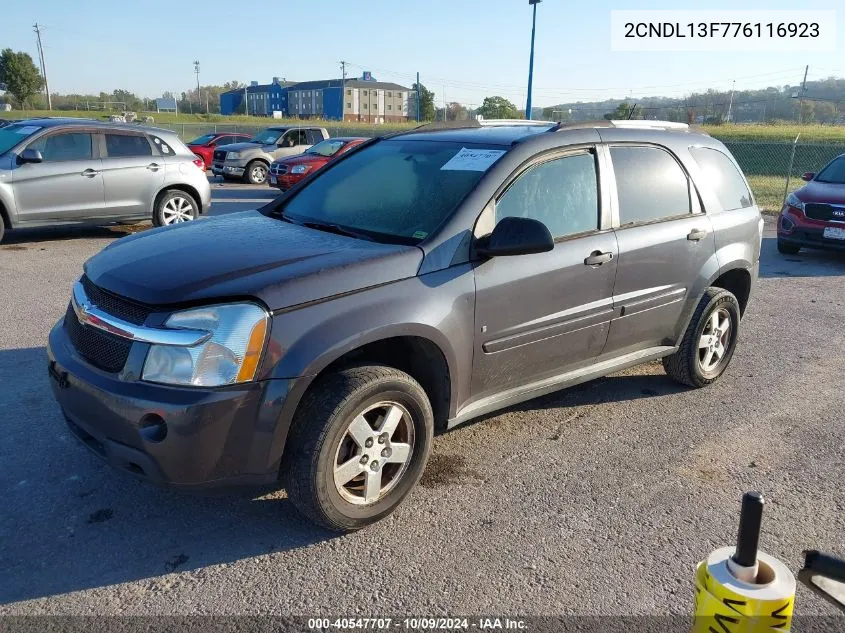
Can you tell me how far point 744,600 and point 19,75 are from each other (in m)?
86.8

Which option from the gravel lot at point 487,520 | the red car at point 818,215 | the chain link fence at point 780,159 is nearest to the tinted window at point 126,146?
the gravel lot at point 487,520

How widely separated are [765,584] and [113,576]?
2431mm

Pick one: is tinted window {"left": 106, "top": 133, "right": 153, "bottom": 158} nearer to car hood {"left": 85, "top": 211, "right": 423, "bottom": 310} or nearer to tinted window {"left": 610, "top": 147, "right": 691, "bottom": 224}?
car hood {"left": 85, "top": 211, "right": 423, "bottom": 310}

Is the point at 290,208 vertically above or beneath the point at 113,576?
above

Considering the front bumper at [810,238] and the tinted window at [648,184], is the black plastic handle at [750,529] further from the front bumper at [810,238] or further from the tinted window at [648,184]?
the front bumper at [810,238]

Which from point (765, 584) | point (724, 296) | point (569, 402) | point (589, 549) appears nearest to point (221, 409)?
point (589, 549)

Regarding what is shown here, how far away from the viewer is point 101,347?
3014 millimetres

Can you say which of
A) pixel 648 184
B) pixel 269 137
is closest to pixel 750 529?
pixel 648 184

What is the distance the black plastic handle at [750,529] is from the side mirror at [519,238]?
77.7 inches

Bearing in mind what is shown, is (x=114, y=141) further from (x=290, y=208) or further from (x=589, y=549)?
(x=589, y=549)

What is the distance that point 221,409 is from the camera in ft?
9.00

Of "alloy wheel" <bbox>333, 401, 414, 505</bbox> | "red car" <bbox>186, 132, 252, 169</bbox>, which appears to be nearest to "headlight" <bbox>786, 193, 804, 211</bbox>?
"alloy wheel" <bbox>333, 401, 414, 505</bbox>

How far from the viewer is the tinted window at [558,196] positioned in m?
3.70

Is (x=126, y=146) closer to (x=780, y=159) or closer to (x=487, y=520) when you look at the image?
(x=487, y=520)
